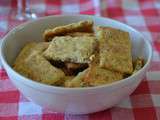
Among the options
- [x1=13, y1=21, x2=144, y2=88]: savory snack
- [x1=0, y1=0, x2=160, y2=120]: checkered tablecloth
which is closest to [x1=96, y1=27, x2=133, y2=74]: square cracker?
[x1=13, y1=21, x2=144, y2=88]: savory snack

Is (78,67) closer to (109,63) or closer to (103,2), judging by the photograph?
(109,63)

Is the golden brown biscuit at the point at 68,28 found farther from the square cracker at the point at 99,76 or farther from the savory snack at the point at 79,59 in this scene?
the square cracker at the point at 99,76

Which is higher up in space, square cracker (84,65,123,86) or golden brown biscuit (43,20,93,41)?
golden brown biscuit (43,20,93,41)

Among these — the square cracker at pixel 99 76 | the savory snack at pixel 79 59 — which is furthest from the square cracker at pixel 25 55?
the square cracker at pixel 99 76

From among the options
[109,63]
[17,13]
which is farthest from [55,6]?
[109,63]

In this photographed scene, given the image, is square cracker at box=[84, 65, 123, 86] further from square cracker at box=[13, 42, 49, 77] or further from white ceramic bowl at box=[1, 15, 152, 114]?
square cracker at box=[13, 42, 49, 77]

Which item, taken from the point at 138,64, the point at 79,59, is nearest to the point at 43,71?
the point at 79,59

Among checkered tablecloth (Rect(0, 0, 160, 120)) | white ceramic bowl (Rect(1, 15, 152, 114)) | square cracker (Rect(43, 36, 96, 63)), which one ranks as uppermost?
square cracker (Rect(43, 36, 96, 63))
